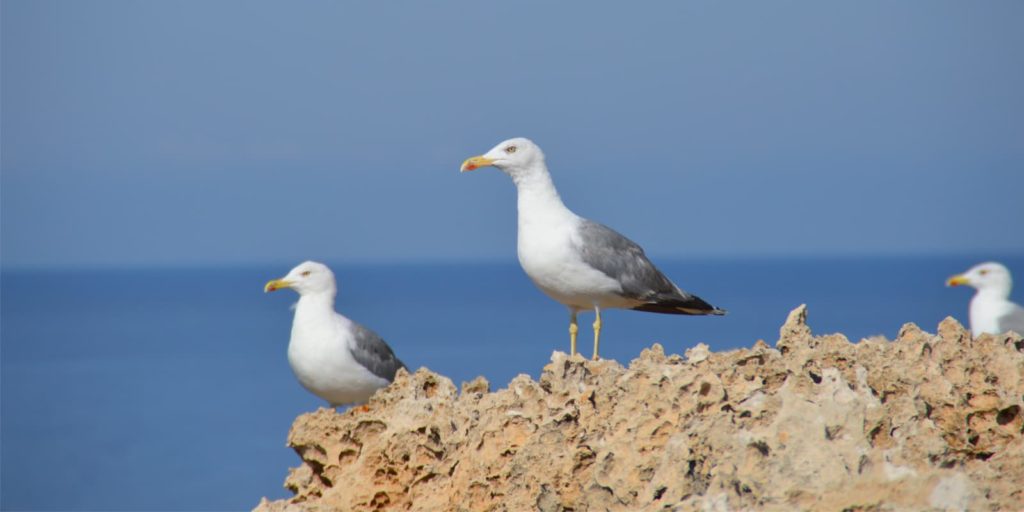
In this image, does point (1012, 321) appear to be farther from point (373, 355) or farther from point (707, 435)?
point (707, 435)

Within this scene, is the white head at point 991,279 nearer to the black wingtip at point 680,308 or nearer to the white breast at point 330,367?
the black wingtip at point 680,308

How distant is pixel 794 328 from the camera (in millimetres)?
5383

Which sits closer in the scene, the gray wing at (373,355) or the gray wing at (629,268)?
the gray wing at (629,268)

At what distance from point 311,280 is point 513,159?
178cm

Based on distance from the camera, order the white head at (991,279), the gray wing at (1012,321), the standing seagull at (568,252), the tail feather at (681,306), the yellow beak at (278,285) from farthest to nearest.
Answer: the white head at (991,279), the gray wing at (1012,321), the yellow beak at (278,285), the tail feather at (681,306), the standing seagull at (568,252)

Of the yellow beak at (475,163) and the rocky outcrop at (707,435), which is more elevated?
the yellow beak at (475,163)

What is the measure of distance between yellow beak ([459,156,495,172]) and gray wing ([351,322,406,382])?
128cm

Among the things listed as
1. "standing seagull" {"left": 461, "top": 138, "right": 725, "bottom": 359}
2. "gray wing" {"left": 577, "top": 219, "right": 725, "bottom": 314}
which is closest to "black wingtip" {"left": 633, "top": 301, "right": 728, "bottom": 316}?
"gray wing" {"left": 577, "top": 219, "right": 725, "bottom": 314}

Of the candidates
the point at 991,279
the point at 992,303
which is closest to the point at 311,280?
the point at 992,303

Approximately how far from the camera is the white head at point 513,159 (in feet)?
29.8

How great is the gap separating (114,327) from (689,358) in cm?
5261

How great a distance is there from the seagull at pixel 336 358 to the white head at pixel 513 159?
1.31 metres

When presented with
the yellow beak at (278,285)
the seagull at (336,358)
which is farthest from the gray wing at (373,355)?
the yellow beak at (278,285)

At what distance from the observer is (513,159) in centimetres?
908
